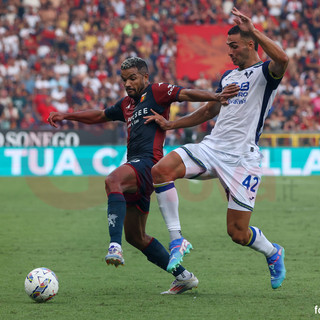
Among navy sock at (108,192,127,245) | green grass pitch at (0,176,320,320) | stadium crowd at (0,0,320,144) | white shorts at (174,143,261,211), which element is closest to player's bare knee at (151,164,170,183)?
white shorts at (174,143,261,211)

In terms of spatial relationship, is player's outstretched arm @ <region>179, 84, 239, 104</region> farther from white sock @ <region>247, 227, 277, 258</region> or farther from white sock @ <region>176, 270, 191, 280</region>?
white sock @ <region>176, 270, 191, 280</region>

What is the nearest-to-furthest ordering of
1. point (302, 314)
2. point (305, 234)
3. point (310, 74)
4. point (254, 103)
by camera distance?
point (302, 314) < point (254, 103) < point (305, 234) < point (310, 74)

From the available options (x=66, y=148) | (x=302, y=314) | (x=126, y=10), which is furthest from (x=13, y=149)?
(x=302, y=314)

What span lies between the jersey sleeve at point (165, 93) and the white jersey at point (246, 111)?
463mm

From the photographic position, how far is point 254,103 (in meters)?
6.05

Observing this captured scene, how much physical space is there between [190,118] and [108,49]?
1846 cm

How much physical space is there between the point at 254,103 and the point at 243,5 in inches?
815

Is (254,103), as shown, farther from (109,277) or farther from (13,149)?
(13,149)

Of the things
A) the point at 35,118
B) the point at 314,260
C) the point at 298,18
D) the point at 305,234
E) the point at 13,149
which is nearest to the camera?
the point at 314,260

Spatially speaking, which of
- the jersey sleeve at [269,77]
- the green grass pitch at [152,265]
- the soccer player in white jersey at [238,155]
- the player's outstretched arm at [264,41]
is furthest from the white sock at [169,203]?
the player's outstretched arm at [264,41]

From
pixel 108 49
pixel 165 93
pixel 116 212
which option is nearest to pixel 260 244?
pixel 116 212

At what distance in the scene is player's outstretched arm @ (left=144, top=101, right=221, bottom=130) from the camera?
6.30 metres

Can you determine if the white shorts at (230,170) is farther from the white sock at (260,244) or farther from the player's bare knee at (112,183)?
the player's bare knee at (112,183)

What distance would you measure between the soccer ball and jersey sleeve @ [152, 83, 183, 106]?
6.19 feet
